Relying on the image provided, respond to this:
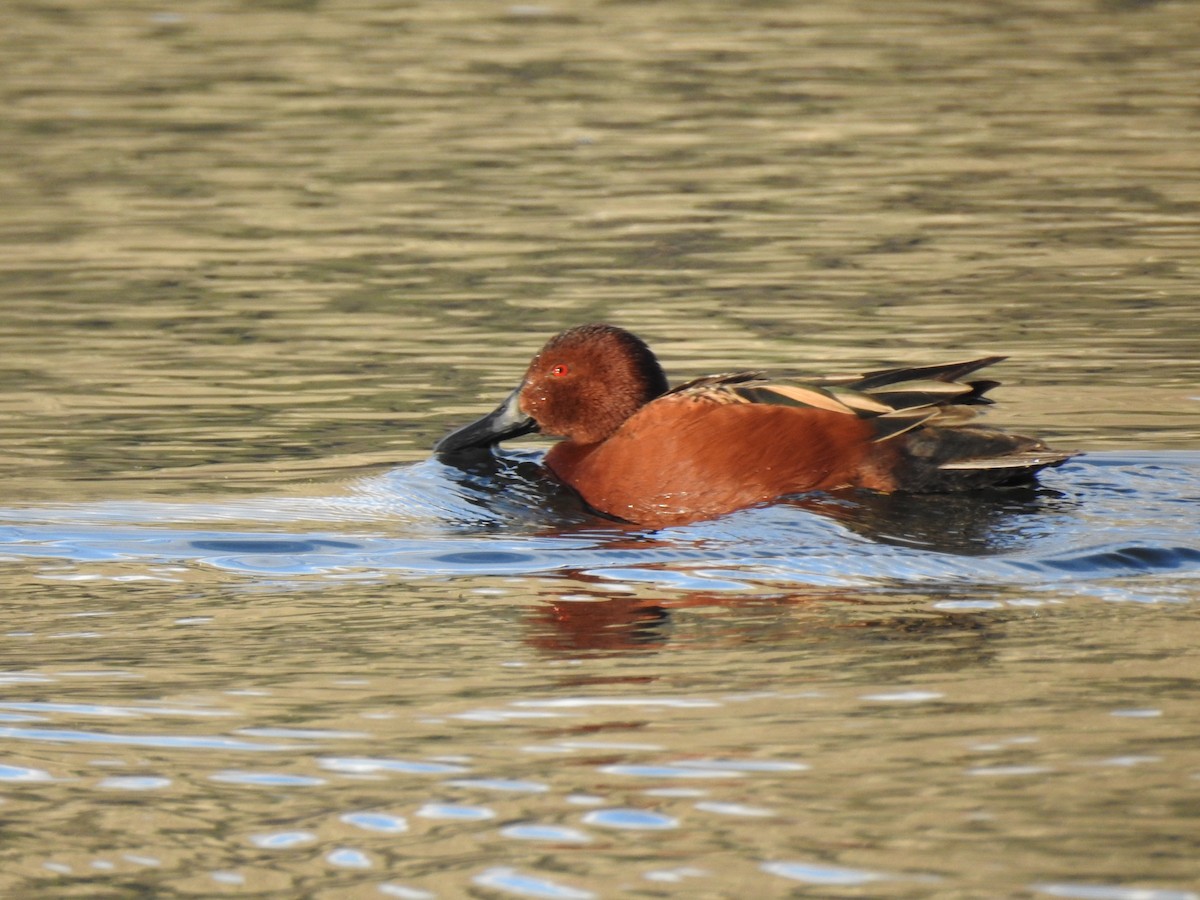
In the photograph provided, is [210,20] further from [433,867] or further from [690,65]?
[433,867]

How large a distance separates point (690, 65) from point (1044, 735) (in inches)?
Answer: 633

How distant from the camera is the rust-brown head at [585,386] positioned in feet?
27.8

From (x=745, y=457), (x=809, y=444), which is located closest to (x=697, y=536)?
(x=745, y=457)

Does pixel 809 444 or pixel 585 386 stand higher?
pixel 585 386

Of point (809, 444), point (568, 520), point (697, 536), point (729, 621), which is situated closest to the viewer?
point (729, 621)

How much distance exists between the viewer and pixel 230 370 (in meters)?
10.5

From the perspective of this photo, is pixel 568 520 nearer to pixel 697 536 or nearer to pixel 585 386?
pixel 697 536

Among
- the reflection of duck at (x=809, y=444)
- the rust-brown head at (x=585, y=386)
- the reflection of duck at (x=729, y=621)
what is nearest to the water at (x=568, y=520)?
the reflection of duck at (x=729, y=621)

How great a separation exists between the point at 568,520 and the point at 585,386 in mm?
882

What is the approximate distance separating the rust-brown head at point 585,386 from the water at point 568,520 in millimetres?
316

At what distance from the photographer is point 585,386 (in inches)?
336

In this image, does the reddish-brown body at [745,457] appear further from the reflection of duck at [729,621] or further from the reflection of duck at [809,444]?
the reflection of duck at [729,621]

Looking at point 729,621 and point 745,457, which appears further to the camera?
point 745,457

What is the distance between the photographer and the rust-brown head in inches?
333
